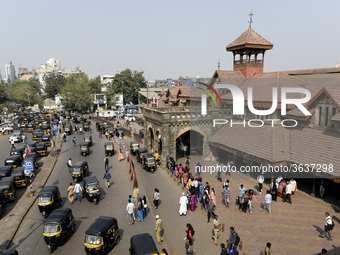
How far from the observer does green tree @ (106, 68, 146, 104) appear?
94250 millimetres

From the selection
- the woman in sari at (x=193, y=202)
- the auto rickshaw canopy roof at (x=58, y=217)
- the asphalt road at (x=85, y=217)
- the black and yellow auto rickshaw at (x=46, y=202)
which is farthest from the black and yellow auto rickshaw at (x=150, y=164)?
the auto rickshaw canopy roof at (x=58, y=217)

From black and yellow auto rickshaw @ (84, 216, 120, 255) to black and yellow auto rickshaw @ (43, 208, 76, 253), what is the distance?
194cm

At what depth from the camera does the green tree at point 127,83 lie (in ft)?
309

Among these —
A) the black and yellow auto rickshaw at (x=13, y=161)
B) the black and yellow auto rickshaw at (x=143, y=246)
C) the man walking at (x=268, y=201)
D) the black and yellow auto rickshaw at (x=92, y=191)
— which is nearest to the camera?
the black and yellow auto rickshaw at (x=143, y=246)

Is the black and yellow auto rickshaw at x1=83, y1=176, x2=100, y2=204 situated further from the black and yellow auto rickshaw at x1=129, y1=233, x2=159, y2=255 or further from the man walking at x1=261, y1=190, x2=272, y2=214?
the man walking at x1=261, y1=190, x2=272, y2=214

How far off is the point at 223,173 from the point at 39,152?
84.6 ft

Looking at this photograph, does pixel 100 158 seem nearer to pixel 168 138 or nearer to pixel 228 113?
pixel 168 138

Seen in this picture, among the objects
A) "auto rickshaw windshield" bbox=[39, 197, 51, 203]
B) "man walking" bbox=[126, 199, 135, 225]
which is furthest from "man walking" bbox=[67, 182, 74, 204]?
"man walking" bbox=[126, 199, 135, 225]

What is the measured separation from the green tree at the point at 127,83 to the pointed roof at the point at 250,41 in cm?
6539

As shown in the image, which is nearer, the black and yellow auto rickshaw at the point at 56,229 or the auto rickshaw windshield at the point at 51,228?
the black and yellow auto rickshaw at the point at 56,229

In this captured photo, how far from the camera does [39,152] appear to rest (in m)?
33.9

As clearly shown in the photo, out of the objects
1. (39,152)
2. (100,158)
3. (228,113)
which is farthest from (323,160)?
(39,152)

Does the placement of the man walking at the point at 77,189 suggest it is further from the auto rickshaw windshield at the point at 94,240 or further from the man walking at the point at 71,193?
the auto rickshaw windshield at the point at 94,240

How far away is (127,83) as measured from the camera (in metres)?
95.4
